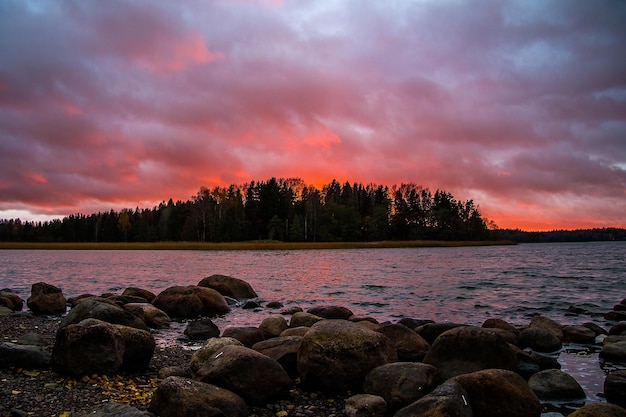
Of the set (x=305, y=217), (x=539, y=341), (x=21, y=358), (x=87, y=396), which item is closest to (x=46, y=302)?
(x=21, y=358)

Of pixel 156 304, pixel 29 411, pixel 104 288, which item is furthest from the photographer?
pixel 104 288

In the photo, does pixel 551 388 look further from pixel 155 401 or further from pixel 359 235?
pixel 359 235

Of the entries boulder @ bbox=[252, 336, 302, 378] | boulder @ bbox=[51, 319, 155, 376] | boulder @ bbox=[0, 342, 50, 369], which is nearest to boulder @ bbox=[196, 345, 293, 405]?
boulder @ bbox=[252, 336, 302, 378]

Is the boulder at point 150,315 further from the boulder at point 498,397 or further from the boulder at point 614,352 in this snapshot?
the boulder at point 614,352

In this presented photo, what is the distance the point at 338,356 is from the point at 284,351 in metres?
1.57

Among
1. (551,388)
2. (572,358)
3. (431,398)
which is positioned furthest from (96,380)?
(572,358)

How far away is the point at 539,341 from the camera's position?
1204 centimetres

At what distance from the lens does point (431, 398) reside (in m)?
6.47

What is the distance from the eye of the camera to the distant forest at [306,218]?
4296 inches

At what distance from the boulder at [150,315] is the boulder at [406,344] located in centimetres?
839

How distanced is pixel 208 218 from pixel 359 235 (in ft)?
126

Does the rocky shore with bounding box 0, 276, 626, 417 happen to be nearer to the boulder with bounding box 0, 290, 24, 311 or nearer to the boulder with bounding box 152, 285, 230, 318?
the boulder with bounding box 152, 285, 230, 318

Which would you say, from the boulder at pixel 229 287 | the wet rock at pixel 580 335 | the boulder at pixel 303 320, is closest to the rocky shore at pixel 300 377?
the wet rock at pixel 580 335

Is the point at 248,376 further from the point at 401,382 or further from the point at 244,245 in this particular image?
the point at 244,245
